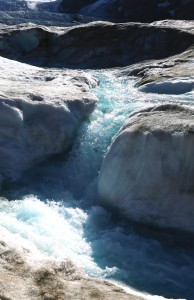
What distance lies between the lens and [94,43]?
34.8 metres

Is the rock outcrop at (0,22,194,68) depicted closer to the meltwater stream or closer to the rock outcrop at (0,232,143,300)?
the meltwater stream

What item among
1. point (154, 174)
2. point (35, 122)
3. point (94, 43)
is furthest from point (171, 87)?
point (94, 43)

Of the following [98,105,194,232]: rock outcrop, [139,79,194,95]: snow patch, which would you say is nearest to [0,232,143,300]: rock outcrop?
[98,105,194,232]: rock outcrop

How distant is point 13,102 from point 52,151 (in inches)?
78.8

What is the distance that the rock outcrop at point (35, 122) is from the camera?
13648mm

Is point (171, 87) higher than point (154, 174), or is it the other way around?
point (171, 87)

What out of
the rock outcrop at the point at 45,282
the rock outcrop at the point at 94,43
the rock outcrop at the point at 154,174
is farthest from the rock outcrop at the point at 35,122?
the rock outcrop at the point at 94,43

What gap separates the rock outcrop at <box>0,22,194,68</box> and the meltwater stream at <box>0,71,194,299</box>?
61.4ft

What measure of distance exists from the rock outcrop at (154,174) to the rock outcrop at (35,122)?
2.61 meters

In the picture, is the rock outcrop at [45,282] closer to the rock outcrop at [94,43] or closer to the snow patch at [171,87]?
the snow patch at [171,87]

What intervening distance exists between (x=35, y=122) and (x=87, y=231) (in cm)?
469

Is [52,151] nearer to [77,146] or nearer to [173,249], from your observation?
[77,146]

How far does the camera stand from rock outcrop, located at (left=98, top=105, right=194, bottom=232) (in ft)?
36.8

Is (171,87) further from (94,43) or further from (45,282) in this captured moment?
(94,43)
